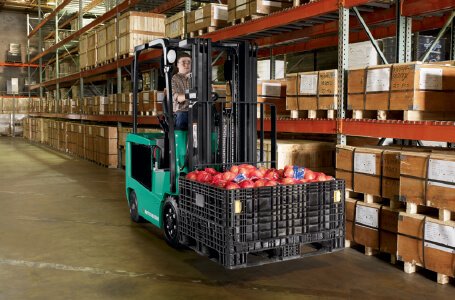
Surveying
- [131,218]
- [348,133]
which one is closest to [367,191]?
[348,133]

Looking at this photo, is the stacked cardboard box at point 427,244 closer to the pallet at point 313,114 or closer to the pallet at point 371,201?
the pallet at point 371,201

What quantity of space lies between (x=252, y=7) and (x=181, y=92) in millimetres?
2111

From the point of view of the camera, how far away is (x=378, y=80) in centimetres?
496

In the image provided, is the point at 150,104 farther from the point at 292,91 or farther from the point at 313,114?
the point at 313,114

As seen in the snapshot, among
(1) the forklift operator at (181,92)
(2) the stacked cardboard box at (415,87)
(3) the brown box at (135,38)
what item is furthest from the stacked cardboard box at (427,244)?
(3) the brown box at (135,38)

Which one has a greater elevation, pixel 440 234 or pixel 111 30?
pixel 111 30

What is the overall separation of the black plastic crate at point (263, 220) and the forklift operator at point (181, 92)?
1.17 metres

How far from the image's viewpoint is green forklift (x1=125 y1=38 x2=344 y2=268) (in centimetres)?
393

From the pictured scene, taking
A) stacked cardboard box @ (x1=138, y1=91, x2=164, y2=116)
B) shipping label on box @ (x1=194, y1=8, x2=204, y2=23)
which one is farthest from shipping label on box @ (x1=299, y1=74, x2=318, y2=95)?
stacked cardboard box @ (x1=138, y1=91, x2=164, y2=116)

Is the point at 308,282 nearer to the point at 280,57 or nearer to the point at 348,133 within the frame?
the point at 348,133

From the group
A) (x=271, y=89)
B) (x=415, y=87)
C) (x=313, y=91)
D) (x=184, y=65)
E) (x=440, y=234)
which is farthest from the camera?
(x=271, y=89)

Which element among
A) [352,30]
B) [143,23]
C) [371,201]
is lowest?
[371,201]

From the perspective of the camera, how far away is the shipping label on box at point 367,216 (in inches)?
192

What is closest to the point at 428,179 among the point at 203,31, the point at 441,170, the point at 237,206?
A: the point at 441,170
